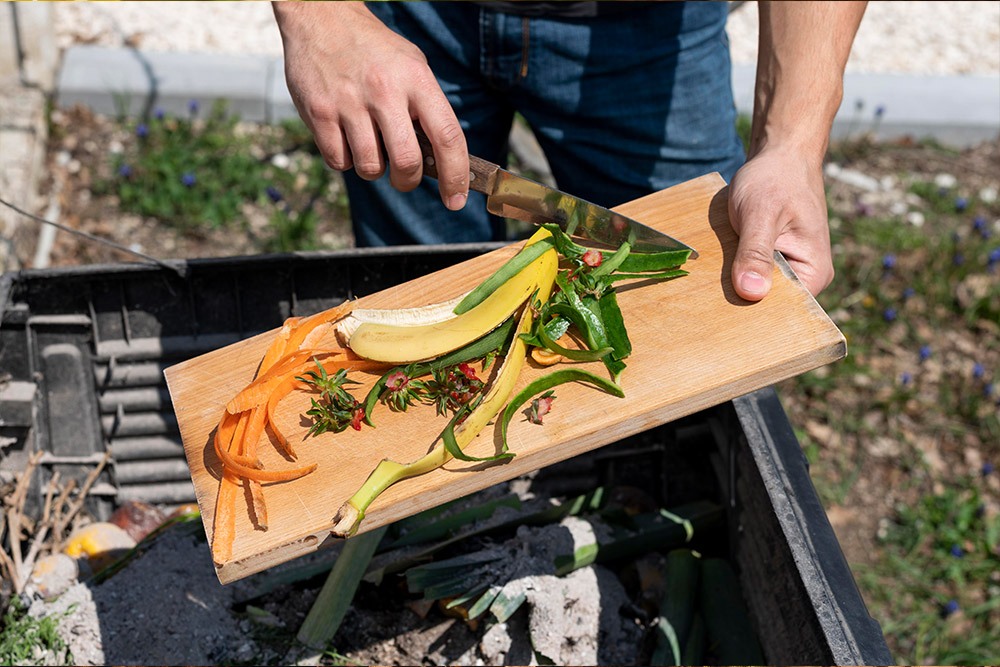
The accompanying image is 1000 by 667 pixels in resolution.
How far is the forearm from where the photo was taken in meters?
2.38

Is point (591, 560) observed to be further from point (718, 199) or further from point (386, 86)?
point (386, 86)

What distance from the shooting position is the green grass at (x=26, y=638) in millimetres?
2297

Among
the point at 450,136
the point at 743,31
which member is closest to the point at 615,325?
the point at 450,136

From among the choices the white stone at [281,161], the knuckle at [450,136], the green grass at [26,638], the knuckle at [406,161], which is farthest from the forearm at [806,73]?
the white stone at [281,161]

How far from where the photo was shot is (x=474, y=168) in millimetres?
2254

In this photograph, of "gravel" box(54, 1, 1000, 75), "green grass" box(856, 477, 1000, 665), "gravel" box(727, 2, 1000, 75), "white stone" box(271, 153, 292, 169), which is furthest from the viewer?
"gravel" box(727, 2, 1000, 75)

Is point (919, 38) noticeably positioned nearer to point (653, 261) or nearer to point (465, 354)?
point (653, 261)

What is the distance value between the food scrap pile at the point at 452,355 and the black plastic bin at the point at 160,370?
0.50m

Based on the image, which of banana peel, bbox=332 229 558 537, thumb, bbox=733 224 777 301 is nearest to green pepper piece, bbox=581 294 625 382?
banana peel, bbox=332 229 558 537

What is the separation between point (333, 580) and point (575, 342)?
3.42 ft

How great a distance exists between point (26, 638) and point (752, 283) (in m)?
2.23

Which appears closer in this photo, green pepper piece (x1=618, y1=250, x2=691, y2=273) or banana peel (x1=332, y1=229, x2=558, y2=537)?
banana peel (x1=332, y1=229, x2=558, y2=537)

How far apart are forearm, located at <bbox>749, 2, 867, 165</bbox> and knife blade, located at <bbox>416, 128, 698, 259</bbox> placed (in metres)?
0.46

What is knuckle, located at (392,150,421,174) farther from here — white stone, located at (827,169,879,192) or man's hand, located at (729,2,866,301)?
white stone, located at (827,169,879,192)
